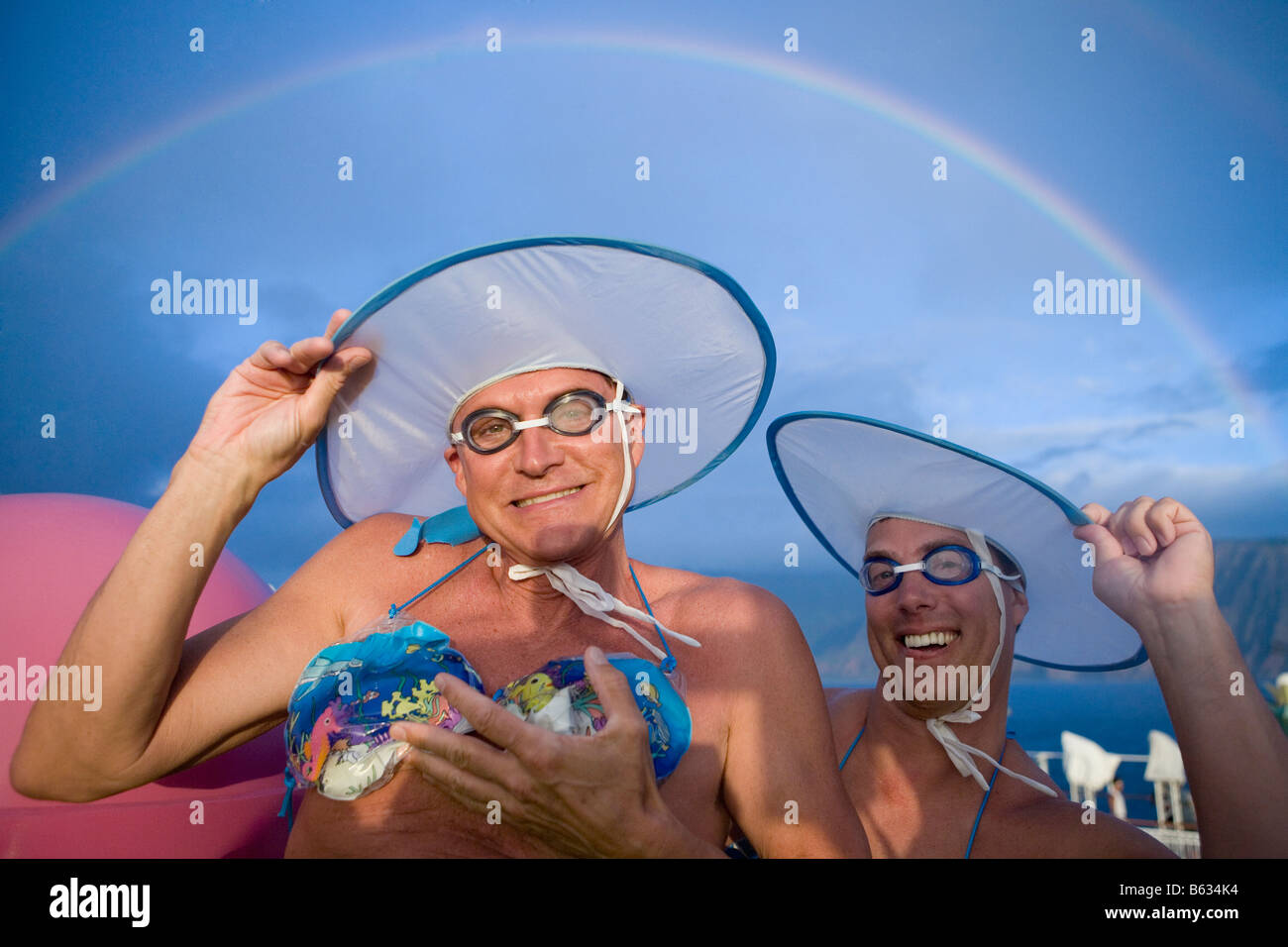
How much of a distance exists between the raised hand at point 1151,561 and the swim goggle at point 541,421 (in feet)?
5.05

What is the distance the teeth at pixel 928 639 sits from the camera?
3.05 m

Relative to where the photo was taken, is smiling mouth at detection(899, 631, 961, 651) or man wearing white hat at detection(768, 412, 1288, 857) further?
smiling mouth at detection(899, 631, 961, 651)

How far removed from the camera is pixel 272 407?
8.09ft

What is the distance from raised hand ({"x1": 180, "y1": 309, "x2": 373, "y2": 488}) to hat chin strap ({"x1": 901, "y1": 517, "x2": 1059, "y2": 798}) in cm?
230

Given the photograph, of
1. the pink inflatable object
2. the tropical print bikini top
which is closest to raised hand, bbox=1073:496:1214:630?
the tropical print bikini top

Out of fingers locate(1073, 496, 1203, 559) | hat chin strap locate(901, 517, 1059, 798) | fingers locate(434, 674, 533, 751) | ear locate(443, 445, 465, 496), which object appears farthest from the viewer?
hat chin strap locate(901, 517, 1059, 798)

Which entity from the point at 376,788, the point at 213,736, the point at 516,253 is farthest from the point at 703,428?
the point at 213,736

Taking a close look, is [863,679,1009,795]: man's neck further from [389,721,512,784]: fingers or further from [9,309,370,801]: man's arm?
[9,309,370,801]: man's arm

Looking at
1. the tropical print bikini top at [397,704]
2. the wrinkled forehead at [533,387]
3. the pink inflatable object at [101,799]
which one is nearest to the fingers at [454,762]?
the tropical print bikini top at [397,704]

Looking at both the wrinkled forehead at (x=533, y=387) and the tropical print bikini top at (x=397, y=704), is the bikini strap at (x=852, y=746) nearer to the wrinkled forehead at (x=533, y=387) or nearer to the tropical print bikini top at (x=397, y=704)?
the tropical print bikini top at (x=397, y=704)

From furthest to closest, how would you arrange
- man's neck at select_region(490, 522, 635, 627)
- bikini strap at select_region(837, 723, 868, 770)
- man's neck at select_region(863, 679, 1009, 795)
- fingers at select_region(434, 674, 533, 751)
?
bikini strap at select_region(837, 723, 868, 770) → man's neck at select_region(863, 679, 1009, 795) → man's neck at select_region(490, 522, 635, 627) → fingers at select_region(434, 674, 533, 751)

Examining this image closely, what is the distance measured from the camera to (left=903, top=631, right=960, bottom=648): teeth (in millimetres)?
3053

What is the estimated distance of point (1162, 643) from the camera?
7.38ft
